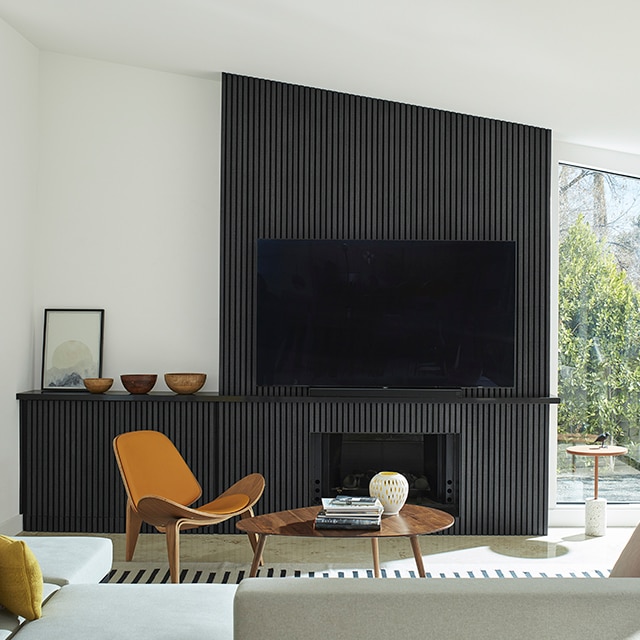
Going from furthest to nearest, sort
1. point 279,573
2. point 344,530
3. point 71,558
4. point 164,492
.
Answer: point 164,492 < point 279,573 < point 344,530 < point 71,558

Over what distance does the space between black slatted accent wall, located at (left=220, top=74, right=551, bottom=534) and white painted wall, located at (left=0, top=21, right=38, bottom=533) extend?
4.00 ft

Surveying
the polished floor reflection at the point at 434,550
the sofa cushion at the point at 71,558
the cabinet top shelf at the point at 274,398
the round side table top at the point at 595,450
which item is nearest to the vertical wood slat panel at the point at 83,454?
the cabinet top shelf at the point at 274,398

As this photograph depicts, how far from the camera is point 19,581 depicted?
251 centimetres

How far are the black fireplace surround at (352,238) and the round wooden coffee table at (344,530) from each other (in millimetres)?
1279

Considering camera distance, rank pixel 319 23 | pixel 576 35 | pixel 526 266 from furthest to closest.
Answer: pixel 526 266 < pixel 319 23 < pixel 576 35

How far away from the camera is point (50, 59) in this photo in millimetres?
5461

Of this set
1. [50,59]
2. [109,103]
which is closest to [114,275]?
[109,103]

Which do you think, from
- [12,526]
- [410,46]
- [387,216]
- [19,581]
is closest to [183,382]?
[12,526]

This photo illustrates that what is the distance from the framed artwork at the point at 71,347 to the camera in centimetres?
537

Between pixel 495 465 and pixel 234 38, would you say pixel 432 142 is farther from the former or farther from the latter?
pixel 495 465

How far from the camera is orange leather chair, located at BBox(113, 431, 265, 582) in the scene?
13.1 feet

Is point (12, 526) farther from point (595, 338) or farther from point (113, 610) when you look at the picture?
point (595, 338)

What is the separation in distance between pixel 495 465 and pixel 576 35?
264 cm

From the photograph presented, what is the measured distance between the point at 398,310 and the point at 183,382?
4.43 ft
